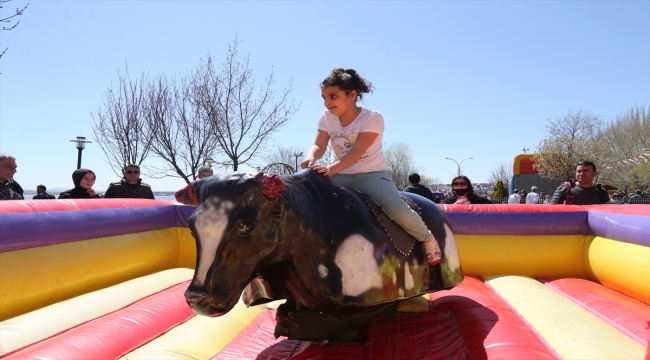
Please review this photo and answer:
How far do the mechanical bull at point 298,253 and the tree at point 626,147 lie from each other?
30.3 m

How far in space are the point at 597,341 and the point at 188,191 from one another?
2.21 meters

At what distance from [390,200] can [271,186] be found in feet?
2.63

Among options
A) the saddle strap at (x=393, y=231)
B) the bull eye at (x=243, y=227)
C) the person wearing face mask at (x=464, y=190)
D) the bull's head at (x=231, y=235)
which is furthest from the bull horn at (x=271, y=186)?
the person wearing face mask at (x=464, y=190)

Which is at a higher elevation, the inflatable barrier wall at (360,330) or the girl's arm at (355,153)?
the girl's arm at (355,153)

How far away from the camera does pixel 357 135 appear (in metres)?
2.74

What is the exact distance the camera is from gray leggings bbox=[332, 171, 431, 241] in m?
2.59

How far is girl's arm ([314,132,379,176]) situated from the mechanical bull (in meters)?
0.12

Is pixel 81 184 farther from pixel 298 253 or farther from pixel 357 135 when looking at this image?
pixel 298 253

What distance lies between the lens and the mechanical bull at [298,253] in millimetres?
1993

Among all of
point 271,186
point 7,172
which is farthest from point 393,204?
point 7,172

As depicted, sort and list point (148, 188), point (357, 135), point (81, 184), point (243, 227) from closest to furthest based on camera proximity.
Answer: point (243, 227)
point (357, 135)
point (81, 184)
point (148, 188)

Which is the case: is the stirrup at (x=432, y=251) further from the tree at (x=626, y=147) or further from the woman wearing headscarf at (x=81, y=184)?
the tree at (x=626, y=147)

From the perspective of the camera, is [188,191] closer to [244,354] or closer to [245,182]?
[245,182]

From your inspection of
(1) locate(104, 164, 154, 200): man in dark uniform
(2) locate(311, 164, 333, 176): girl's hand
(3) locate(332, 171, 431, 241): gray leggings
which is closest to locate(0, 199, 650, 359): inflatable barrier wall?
(3) locate(332, 171, 431, 241): gray leggings
